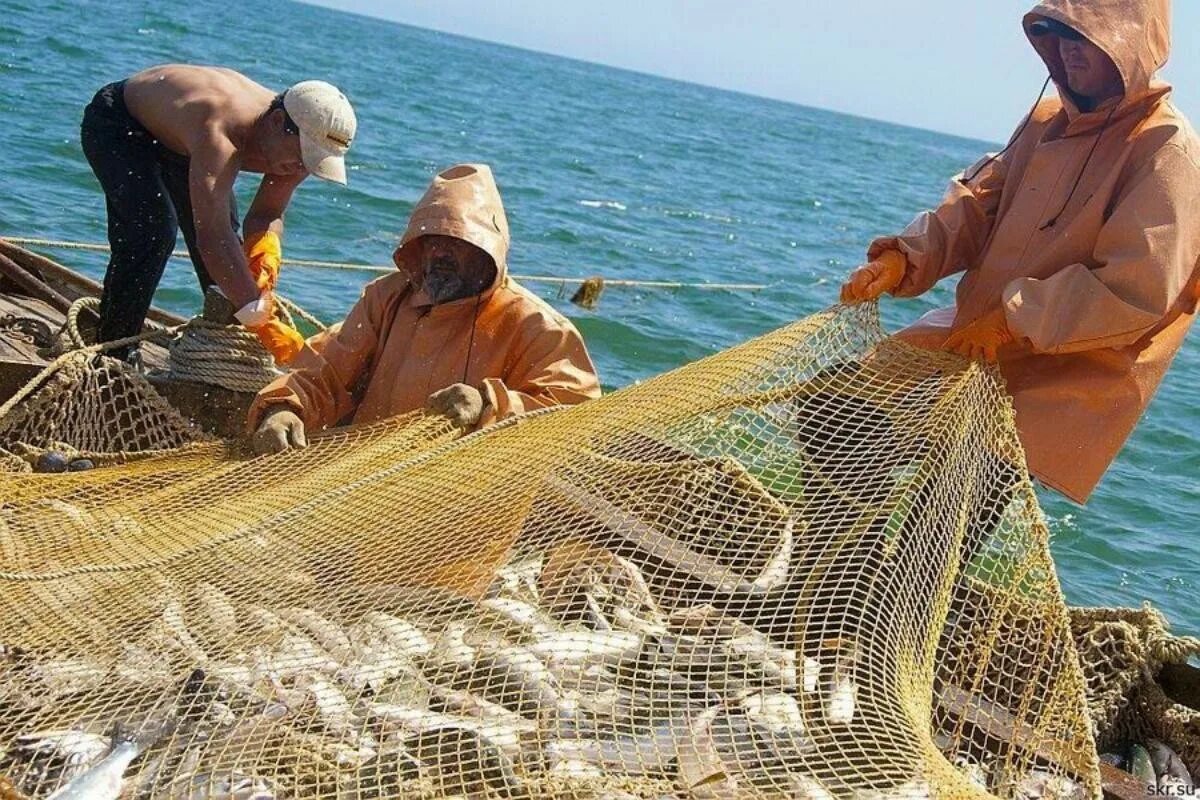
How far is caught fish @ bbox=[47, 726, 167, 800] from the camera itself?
3145 millimetres

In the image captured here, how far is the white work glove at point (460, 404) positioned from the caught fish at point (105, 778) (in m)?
1.72

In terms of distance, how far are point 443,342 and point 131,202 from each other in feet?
7.32

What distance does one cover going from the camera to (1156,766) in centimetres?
482

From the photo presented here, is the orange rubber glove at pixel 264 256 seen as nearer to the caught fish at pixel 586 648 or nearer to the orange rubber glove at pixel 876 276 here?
the orange rubber glove at pixel 876 276

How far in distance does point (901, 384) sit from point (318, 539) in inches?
73.1

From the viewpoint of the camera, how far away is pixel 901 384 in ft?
14.3

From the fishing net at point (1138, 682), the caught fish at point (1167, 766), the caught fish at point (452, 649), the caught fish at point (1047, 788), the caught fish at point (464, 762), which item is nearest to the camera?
the caught fish at point (464, 762)

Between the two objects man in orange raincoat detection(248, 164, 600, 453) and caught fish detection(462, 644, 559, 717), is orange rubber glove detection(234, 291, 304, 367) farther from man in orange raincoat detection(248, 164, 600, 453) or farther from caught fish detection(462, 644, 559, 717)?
caught fish detection(462, 644, 559, 717)

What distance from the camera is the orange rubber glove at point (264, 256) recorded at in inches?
264

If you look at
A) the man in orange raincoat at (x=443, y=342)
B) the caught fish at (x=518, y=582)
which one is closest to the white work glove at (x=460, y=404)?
the man in orange raincoat at (x=443, y=342)

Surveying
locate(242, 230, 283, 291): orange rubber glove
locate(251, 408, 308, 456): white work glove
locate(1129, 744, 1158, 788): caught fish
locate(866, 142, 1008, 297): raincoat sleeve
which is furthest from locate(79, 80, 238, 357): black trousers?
locate(1129, 744, 1158, 788): caught fish

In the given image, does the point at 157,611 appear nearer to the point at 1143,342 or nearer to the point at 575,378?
the point at 575,378

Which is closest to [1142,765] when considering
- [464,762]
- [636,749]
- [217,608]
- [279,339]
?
[636,749]

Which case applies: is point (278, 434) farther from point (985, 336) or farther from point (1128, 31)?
point (1128, 31)
